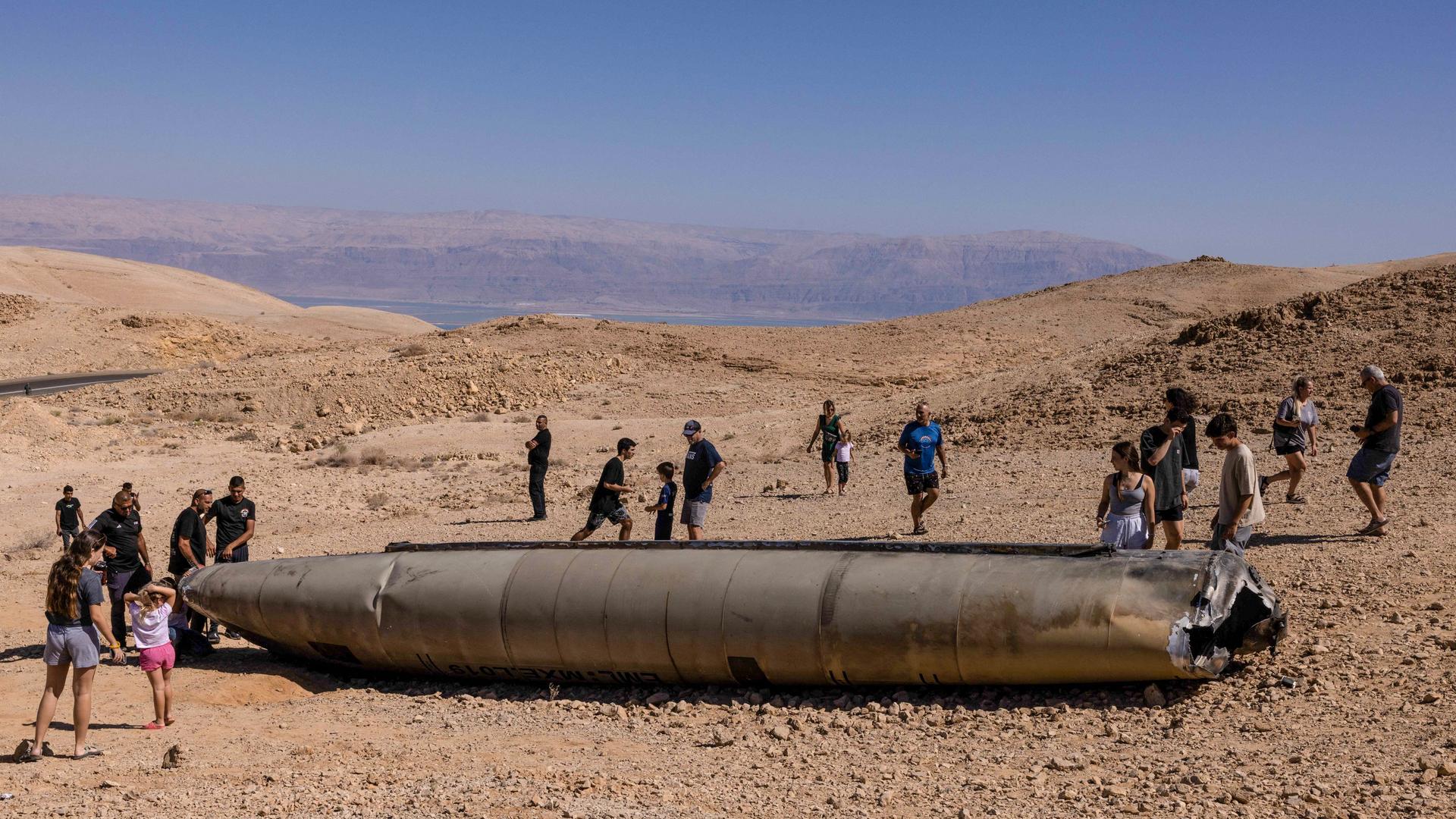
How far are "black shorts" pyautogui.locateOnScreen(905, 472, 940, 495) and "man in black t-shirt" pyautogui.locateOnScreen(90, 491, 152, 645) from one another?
322 inches

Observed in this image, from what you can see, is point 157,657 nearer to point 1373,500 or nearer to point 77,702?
point 77,702

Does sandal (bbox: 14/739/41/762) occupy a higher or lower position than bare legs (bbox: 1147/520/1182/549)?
lower

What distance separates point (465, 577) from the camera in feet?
34.9

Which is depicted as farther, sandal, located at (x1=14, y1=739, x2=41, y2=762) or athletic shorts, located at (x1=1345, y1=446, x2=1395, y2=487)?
athletic shorts, located at (x1=1345, y1=446, x2=1395, y2=487)

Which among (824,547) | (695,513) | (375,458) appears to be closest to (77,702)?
(824,547)

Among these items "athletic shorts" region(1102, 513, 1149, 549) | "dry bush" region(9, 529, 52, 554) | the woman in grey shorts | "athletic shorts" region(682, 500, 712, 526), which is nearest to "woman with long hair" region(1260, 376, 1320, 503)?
"athletic shorts" region(1102, 513, 1149, 549)

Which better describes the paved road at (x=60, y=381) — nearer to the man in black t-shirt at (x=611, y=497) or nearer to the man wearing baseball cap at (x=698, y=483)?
the man in black t-shirt at (x=611, y=497)

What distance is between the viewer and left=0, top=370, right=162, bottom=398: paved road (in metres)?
41.8

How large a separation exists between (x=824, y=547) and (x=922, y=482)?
3.97 m

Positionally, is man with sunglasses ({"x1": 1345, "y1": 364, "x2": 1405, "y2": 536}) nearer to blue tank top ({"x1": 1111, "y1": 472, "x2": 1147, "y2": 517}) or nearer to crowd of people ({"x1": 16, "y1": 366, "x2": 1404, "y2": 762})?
crowd of people ({"x1": 16, "y1": 366, "x2": 1404, "y2": 762})

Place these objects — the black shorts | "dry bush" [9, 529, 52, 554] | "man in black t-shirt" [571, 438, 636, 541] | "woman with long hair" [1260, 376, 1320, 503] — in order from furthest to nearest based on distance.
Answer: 1. "dry bush" [9, 529, 52, 554]
2. "man in black t-shirt" [571, 438, 636, 541]
3. the black shorts
4. "woman with long hair" [1260, 376, 1320, 503]

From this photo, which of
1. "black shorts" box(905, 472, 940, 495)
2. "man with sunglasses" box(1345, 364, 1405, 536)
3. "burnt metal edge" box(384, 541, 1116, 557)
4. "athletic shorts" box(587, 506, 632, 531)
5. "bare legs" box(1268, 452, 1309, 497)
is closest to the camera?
"burnt metal edge" box(384, 541, 1116, 557)

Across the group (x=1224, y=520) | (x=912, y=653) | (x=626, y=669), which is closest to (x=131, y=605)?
(x=626, y=669)

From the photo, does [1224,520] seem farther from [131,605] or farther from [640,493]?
[640,493]
